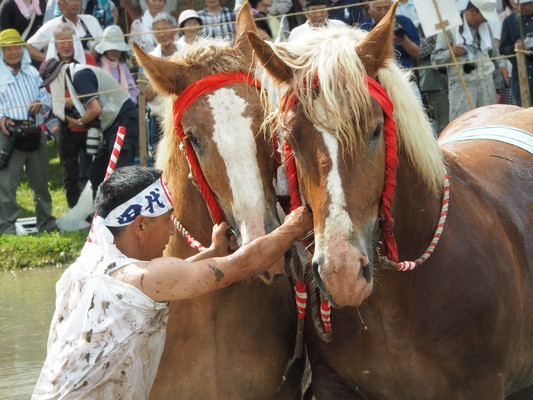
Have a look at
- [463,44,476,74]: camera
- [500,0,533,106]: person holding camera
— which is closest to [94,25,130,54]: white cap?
[463,44,476,74]: camera

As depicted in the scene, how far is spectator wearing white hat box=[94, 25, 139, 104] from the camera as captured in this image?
37.6 feet

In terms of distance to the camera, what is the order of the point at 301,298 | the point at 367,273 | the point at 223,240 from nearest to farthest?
the point at 367,273 < the point at 223,240 < the point at 301,298

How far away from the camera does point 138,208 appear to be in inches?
156

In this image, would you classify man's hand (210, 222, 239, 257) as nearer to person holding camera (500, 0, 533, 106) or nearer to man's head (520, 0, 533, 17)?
person holding camera (500, 0, 533, 106)

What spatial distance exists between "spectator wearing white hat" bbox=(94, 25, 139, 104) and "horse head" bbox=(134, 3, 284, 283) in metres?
7.09

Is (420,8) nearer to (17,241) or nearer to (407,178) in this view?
(17,241)

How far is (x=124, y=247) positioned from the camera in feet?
13.1

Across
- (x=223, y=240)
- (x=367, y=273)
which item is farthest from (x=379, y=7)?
(x=367, y=273)

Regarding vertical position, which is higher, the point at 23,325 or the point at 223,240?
the point at 223,240

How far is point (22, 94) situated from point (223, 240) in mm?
7337

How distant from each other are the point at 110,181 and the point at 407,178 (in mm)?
1221

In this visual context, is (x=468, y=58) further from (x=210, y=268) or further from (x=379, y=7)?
(x=210, y=268)

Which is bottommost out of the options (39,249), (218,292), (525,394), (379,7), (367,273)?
(525,394)

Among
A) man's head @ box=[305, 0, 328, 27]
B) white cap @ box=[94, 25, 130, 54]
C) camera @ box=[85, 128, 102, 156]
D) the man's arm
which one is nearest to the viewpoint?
the man's arm
